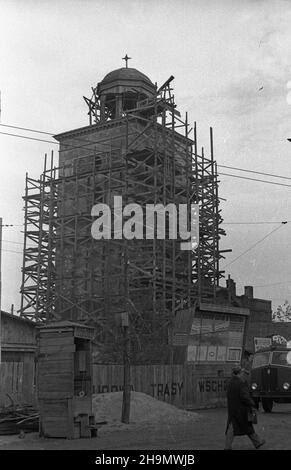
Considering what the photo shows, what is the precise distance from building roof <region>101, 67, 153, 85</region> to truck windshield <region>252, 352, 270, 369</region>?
31032 millimetres

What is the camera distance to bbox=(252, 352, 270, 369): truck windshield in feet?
77.8

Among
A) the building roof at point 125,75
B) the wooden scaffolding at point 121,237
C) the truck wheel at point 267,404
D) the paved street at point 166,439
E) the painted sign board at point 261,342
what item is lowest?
the paved street at point 166,439

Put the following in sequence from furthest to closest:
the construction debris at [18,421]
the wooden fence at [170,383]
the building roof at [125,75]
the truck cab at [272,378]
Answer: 1. the building roof at [125,75]
2. the wooden fence at [170,383]
3. the truck cab at [272,378]
4. the construction debris at [18,421]

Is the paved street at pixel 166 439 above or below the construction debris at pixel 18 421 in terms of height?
below

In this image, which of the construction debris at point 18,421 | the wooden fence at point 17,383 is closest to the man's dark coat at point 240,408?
the construction debris at point 18,421

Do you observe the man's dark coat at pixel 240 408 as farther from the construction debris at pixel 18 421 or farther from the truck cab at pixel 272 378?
the truck cab at pixel 272 378

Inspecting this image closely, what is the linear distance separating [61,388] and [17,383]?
744cm

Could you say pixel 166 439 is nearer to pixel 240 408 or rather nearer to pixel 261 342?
pixel 240 408

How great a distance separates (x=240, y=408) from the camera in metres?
12.8

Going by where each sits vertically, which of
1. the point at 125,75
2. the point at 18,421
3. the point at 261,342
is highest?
the point at 125,75

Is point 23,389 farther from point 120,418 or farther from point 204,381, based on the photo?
point 204,381

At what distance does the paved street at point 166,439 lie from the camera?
45.8 ft

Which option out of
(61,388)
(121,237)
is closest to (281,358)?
(61,388)

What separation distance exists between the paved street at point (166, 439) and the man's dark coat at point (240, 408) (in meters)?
0.90
